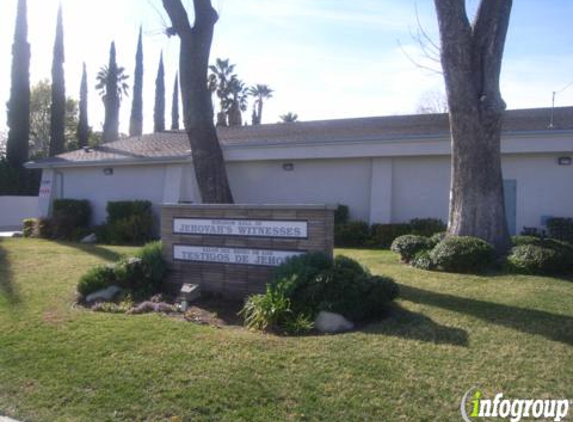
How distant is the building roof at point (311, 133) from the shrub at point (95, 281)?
9.59 meters

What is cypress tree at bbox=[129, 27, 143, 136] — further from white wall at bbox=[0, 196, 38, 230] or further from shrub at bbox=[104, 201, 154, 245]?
shrub at bbox=[104, 201, 154, 245]

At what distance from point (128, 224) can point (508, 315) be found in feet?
43.9

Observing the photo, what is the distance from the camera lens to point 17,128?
34.7 m

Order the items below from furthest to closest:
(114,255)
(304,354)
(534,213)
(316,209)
A: (534,213) < (114,255) < (316,209) < (304,354)

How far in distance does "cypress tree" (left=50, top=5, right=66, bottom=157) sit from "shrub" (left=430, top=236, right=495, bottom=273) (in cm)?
3401

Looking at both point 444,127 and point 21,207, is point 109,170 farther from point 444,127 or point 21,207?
point 21,207

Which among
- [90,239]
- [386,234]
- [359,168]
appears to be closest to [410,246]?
[386,234]

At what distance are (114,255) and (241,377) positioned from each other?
30.8 ft

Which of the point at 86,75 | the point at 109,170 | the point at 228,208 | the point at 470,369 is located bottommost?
the point at 470,369

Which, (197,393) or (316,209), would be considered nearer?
(197,393)

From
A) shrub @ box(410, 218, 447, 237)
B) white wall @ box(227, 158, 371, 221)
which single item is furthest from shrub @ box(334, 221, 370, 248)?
shrub @ box(410, 218, 447, 237)

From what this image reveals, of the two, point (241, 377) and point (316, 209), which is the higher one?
point (316, 209)

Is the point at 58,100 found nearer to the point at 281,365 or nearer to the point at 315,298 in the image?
the point at 315,298

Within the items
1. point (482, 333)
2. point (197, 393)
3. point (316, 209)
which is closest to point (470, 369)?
point (482, 333)
